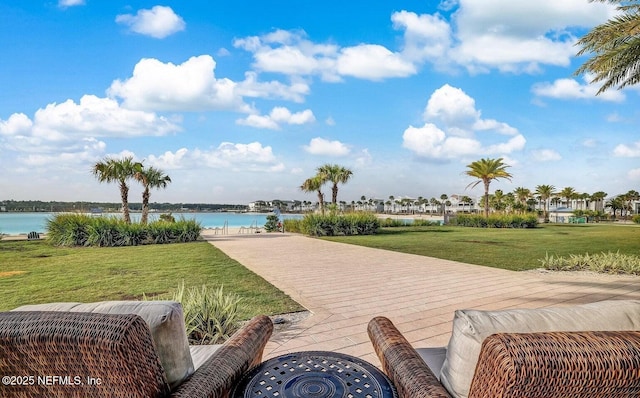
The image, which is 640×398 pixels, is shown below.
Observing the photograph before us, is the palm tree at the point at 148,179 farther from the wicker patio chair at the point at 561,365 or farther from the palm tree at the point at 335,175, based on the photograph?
the wicker patio chair at the point at 561,365

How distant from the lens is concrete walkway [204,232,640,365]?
3682 mm

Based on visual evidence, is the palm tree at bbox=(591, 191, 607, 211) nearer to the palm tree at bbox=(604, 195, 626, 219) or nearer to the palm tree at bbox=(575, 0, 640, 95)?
the palm tree at bbox=(604, 195, 626, 219)

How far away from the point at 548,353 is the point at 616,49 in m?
11.5

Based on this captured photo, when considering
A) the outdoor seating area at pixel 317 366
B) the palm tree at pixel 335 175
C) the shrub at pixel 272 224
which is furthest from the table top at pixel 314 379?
the palm tree at pixel 335 175

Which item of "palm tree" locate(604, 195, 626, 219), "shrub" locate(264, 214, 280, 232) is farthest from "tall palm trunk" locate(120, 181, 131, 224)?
"palm tree" locate(604, 195, 626, 219)

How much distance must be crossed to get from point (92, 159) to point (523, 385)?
2032 cm

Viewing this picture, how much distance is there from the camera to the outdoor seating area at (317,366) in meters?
1.09

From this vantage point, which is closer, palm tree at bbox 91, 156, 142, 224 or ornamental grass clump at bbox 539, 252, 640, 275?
ornamental grass clump at bbox 539, 252, 640, 275

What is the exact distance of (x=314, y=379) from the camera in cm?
157

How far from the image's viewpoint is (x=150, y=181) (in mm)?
19562

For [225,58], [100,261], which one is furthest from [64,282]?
[225,58]

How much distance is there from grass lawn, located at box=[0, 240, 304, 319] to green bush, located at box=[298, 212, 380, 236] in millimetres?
7926

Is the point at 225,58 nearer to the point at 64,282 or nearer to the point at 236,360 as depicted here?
the point at 64,282

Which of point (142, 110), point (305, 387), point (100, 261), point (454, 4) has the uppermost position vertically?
point (454, 4)
